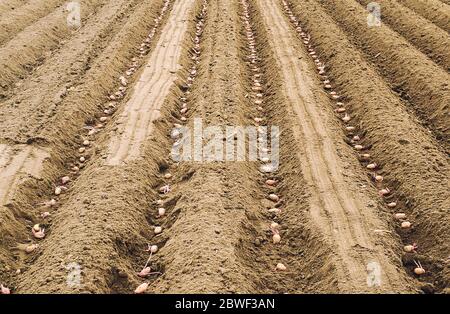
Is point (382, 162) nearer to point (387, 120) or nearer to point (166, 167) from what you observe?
point (387, 120)

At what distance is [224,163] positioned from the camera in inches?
222

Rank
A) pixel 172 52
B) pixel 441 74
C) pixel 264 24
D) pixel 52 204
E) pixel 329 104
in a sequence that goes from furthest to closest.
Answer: pixel 264 24 < pixel 172 52 < pixel 441 74 < pixel 329 104 < pixel 52 204

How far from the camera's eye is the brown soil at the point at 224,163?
4285 millimetres

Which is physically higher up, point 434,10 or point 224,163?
point 224,163

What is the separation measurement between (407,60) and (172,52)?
13.6 ft

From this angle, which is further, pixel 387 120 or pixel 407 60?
pixel 407 60

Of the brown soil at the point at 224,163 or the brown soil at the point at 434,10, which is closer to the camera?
the brown soil at the point at 224,163

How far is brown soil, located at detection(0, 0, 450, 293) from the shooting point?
4.29 m

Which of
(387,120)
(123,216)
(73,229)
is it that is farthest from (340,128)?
(73,229)

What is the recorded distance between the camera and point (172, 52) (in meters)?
9.10

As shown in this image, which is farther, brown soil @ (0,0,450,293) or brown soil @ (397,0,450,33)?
brown soil @ (397,0,450,33)

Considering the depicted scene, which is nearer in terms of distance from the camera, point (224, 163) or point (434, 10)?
point (224, 163)
